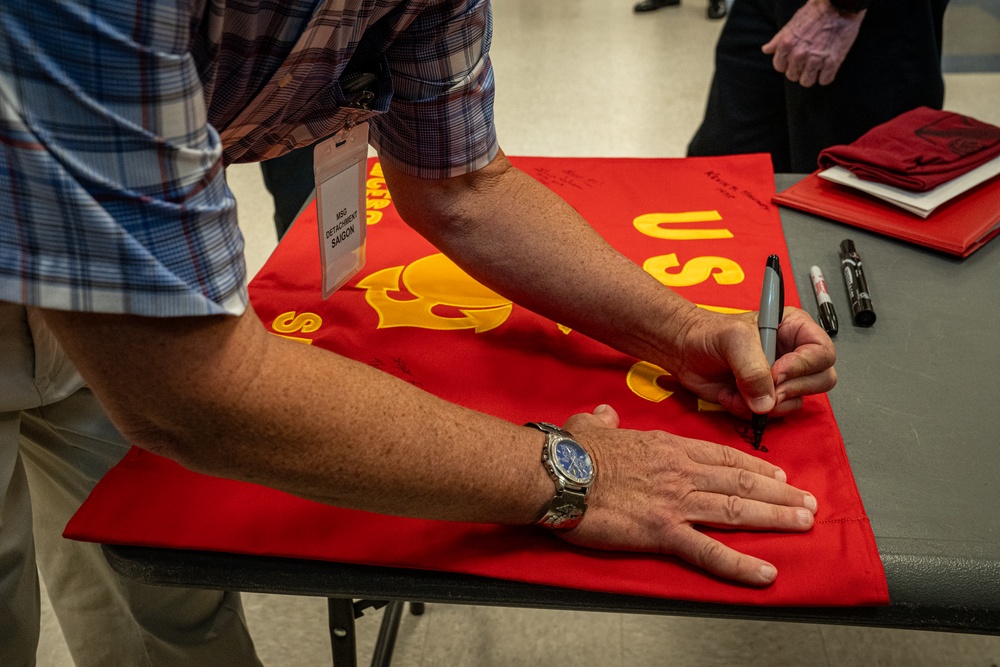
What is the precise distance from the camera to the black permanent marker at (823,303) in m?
1.01

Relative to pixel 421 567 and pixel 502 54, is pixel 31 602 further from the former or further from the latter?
pixel 502 54

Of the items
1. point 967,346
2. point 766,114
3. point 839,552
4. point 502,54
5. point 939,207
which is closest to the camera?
point 839,552

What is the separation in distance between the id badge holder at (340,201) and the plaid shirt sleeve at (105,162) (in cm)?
34

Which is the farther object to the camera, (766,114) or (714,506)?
(766,114)

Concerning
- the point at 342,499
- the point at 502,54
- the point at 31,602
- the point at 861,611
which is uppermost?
the point at 342,499

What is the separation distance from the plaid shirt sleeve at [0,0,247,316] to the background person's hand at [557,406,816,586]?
0.38 meters

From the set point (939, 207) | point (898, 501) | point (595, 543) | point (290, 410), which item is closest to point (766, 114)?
point (939, 207)

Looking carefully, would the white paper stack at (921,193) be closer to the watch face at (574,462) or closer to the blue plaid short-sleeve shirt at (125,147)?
the watch face at (574,462)

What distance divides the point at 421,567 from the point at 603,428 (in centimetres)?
22

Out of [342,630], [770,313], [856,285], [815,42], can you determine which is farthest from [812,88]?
[342,630]

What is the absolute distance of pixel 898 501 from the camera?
78 cm

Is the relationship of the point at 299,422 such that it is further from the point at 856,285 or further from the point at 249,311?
the point at 856,285

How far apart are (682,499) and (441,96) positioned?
474 millimetres

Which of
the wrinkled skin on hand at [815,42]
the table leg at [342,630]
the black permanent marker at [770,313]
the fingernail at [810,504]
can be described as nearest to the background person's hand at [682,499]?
Answer: the fingernail at [810,504]
